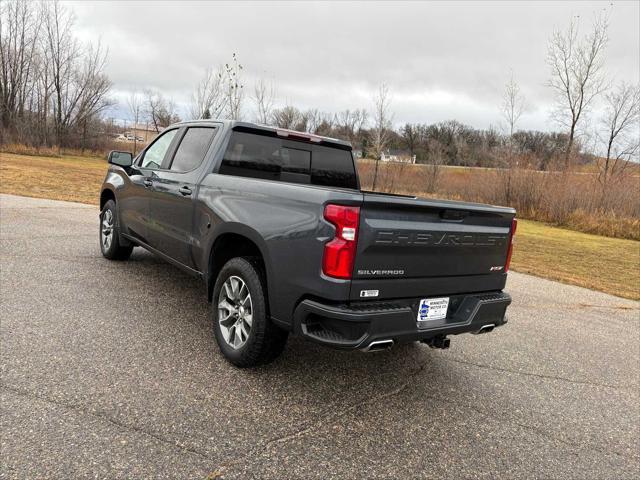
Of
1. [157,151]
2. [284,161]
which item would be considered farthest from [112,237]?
[284,161]

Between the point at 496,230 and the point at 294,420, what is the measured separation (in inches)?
79.3

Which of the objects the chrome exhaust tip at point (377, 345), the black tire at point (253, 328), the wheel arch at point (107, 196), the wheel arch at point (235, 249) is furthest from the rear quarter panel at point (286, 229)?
the wheel arch at point (107, 196)

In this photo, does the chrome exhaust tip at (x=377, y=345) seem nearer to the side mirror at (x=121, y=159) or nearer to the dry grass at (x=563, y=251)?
the side mirror at (x=121, y=159)

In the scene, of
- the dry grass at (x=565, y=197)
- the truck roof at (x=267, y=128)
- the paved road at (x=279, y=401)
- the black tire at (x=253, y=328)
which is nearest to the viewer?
the paved road at (x=279, y=401)

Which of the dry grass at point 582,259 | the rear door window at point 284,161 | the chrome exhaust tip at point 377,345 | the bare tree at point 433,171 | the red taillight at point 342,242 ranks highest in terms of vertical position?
the bare tree at point 433,171

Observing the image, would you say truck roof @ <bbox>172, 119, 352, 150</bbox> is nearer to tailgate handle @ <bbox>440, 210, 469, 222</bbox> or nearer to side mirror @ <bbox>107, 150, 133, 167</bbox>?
side mirror @ <bbox>107, 150, 133, 167</bbox>

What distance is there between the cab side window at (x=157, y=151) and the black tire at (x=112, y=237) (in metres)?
0.91

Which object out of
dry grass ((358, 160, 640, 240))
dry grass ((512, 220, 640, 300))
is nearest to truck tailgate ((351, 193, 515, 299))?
dry grass ((512, 220, 640, 300))

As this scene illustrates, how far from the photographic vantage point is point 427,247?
10.2ft

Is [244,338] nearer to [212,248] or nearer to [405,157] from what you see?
[212,248]

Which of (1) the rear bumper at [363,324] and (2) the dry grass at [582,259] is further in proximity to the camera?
(2) the dry grass at [582,259]

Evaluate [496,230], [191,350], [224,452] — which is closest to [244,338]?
[191,350]

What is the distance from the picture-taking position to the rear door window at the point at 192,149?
→ 4.50 m

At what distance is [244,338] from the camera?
3.52 metres
